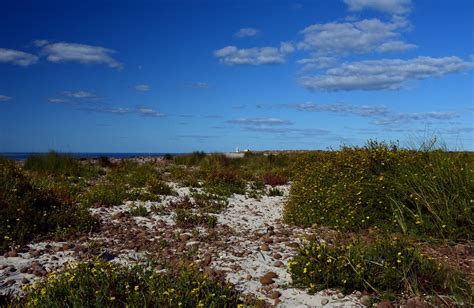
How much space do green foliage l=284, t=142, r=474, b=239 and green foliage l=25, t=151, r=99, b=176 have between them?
930 cm

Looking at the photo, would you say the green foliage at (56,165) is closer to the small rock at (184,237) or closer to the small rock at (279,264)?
the small rock at (184,237)

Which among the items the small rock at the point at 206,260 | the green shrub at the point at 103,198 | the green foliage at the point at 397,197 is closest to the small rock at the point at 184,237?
the small rock at the point at 206,260

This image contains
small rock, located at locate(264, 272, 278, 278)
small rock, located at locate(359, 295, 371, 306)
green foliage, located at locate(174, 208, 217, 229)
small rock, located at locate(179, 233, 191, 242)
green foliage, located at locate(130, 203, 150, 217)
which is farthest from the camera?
green foliage, located at locate(130, 203, 150, 217)

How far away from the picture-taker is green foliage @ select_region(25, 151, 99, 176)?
15259 mm

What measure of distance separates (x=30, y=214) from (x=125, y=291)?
406 cm

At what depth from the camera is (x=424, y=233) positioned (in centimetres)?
670

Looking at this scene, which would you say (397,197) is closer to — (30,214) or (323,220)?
(323,220)

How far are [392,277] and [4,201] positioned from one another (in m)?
6.37

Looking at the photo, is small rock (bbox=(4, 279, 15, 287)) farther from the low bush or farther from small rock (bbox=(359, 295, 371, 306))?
the low bush

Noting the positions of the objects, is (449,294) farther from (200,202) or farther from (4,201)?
(4,201)

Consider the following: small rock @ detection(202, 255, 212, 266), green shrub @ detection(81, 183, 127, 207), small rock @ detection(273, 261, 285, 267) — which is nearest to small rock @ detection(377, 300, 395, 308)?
small rock @ detection(273, 261, 285, 267)

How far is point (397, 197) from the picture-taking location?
774 centimetres

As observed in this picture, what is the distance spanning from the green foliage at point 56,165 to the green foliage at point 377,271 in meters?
11.8

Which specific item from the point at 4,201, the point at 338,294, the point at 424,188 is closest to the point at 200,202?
the point at 4,201
